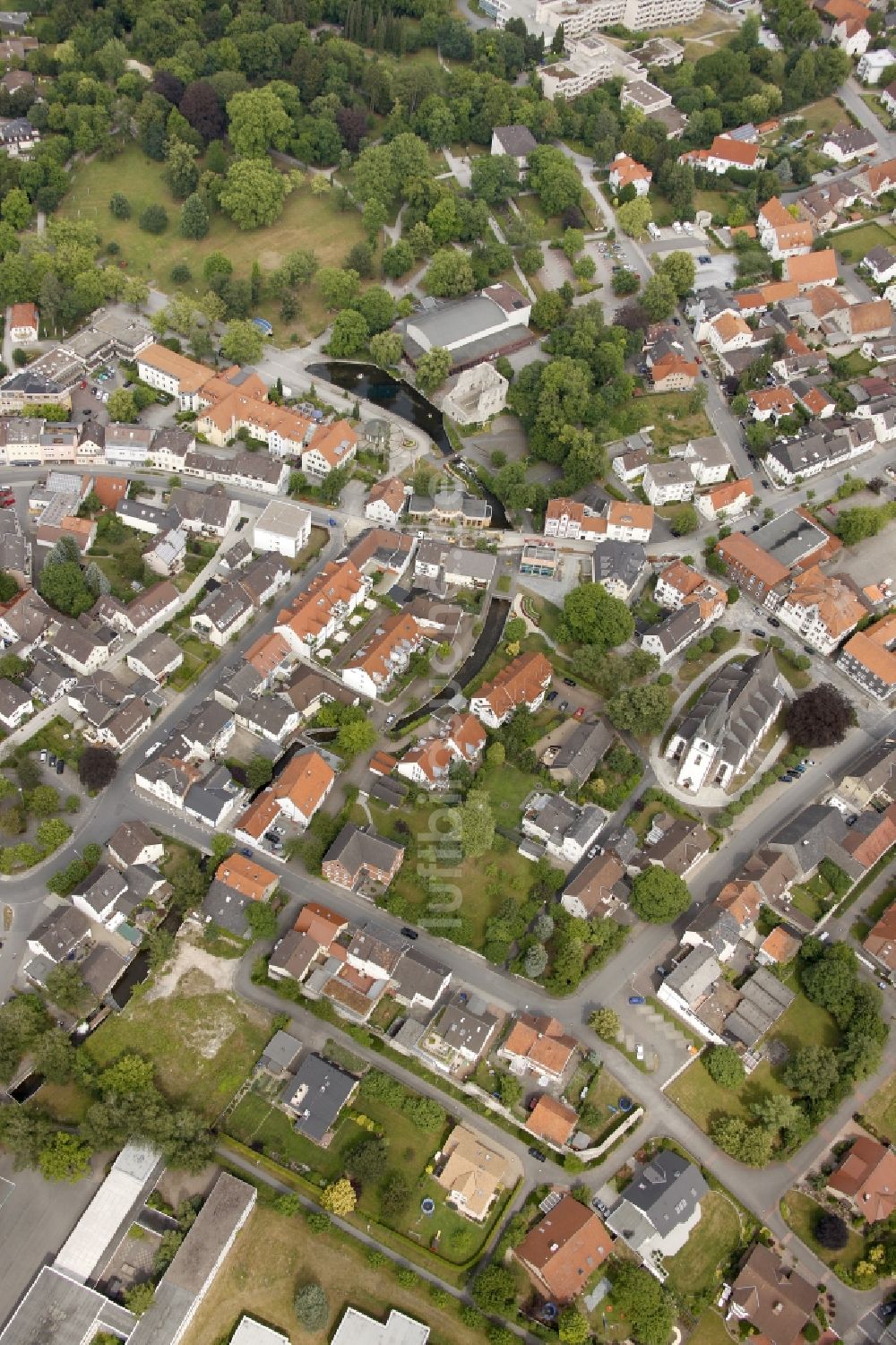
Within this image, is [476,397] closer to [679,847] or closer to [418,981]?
[679,847]

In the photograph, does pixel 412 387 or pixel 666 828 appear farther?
pixel 412 387

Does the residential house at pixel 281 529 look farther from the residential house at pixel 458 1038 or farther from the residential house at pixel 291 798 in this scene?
the residential house at pixel 458 1038

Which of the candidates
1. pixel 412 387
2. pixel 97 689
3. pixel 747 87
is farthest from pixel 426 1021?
pixel 747 87

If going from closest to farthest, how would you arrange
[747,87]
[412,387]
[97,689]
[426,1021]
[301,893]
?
[426,1021] → [301,893] → [97,689] → [412,387] → [747,87]

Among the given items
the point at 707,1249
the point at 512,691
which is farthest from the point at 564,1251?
the point at 512,691

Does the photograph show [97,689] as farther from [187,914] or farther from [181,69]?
[181,69]

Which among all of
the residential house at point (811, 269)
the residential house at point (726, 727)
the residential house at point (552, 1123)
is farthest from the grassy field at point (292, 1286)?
the residential house at point (811, 269)
